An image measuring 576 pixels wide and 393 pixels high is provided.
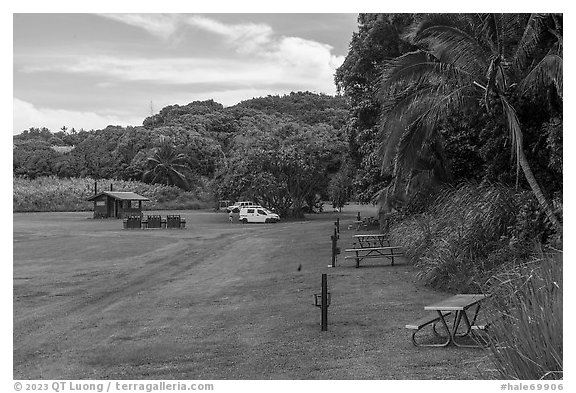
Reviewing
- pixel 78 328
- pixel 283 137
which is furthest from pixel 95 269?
pixel 283 137

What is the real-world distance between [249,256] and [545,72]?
11.0 meters

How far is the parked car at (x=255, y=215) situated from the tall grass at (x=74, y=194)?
354 inches

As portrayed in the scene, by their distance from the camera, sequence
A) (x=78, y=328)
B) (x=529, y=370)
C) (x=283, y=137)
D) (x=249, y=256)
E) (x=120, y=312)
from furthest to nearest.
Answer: (x=283, y=137) → (x=249, y=256) → (x=120, y=312) → (x=78, y=328) → (x=529, y=370)

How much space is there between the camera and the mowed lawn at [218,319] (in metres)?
7.25

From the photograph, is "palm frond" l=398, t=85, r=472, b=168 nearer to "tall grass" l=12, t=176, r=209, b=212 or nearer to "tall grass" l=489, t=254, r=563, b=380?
"tall grass" l=489, t=254, r=563, b=380

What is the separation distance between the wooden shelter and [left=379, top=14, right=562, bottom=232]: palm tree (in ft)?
95.6

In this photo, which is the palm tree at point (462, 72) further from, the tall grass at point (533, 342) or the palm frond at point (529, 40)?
the tall grass at point (533, 342)

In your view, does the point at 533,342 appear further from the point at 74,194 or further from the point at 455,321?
the point at 74,194

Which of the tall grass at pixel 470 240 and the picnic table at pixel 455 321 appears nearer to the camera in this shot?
the picnic table at pixel 455 321

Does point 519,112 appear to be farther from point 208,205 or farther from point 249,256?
point 208,205

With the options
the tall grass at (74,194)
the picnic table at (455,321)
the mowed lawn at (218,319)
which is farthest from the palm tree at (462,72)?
the tall grass at (74,194)

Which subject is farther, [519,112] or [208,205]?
[208,205]

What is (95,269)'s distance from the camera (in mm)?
17031

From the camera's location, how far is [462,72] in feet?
43.5
